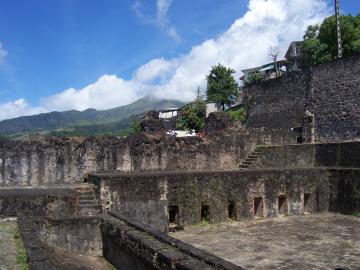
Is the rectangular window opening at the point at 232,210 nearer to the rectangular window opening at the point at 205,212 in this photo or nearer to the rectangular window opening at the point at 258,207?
the rectangular window opening at the point at 205,212

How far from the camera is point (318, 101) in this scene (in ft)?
78.7

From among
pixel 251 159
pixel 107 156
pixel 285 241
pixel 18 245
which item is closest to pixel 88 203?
pixel 18 245

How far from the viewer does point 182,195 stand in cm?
1334

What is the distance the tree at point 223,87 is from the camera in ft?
167

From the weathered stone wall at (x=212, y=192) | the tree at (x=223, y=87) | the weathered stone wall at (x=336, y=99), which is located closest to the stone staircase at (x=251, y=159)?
the weathered stone wall at (x=212, y=192)

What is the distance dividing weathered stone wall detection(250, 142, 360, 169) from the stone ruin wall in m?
3.03

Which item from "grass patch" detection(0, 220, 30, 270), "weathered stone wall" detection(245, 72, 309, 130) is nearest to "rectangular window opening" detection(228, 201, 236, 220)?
"grass patch" detection(0, 220, 30, 270)

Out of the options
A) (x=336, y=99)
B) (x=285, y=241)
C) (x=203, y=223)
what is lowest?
(x=285, y=241)

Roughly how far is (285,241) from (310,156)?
29.8ft

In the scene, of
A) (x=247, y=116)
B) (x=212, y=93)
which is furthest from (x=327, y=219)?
(x=212, y=93)

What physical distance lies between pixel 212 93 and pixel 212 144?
1362 inches

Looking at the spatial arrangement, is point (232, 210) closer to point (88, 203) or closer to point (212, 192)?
point (212, 192)

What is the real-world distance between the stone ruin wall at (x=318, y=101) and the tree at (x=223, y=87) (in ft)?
71.9

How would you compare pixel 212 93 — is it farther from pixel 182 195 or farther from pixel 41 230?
pixel 41 230
